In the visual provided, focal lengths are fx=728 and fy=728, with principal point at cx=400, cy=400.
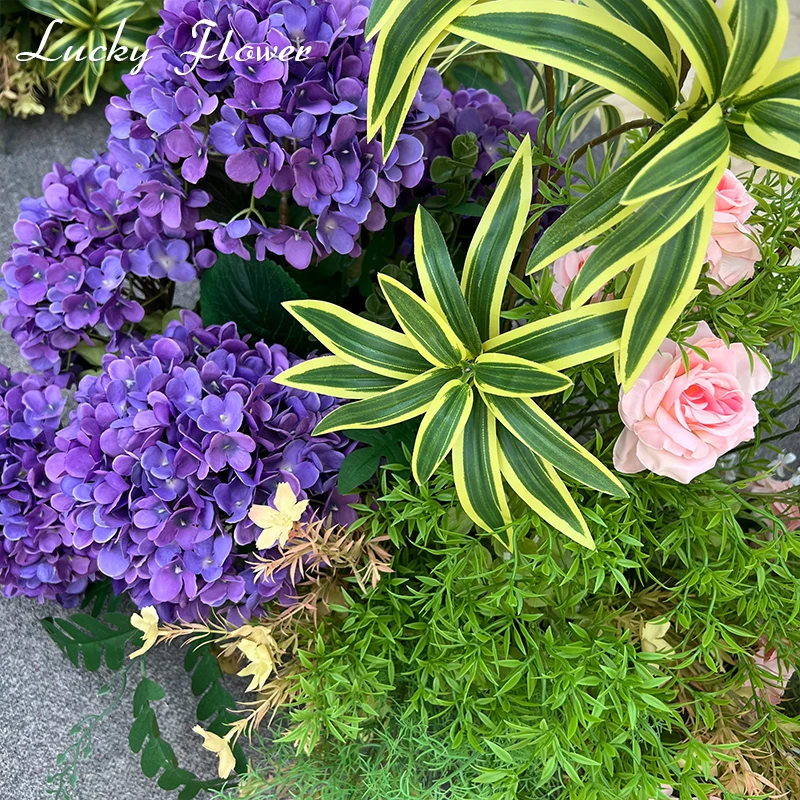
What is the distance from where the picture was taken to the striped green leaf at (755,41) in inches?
16.3

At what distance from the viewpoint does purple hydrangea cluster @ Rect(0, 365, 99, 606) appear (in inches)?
28.6

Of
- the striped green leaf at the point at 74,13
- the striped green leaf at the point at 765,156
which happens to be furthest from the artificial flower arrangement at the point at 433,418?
the striped green leaf at the point at 74,13

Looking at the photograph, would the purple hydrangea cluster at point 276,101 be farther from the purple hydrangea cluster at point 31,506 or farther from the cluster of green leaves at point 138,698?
the cluster of green leaves at point 138,698

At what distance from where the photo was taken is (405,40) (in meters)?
0.47

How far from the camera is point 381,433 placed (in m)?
0.71

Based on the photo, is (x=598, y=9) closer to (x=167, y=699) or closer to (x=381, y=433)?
(x=381, y=433)

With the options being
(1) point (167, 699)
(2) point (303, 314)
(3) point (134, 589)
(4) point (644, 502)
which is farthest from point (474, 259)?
(1) point (167, 699)

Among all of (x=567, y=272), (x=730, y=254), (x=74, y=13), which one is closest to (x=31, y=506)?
(x=567, y=272)

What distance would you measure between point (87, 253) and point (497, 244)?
1.57 ft

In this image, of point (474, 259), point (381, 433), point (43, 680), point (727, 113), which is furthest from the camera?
point (43, 680)

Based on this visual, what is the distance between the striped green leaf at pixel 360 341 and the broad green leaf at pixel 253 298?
0.16 meters

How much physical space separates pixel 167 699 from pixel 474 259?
628 millimetres

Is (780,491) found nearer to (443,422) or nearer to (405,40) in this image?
(443,422)

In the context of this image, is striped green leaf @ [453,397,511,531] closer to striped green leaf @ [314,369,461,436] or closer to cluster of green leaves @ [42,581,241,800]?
striped green leaf @ [314,369,461,436]
